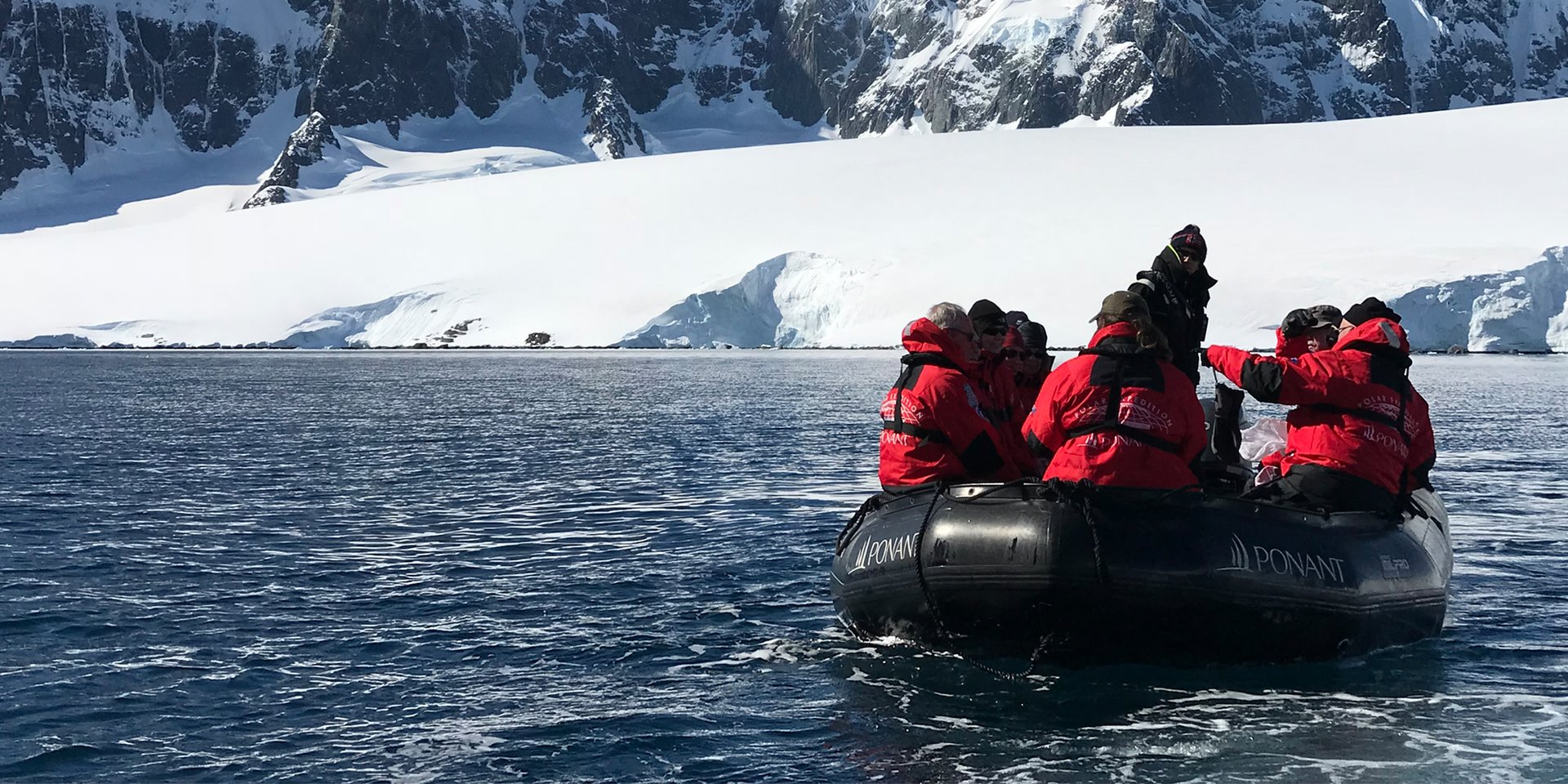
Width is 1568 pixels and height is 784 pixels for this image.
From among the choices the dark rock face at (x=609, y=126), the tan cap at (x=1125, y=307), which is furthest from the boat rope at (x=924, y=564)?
the dark rock face at (x=609, y=126)

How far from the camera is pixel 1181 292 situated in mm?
9000

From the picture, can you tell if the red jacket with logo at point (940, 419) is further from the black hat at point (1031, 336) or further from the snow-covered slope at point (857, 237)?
the snow-covered slope at point (857, 237)

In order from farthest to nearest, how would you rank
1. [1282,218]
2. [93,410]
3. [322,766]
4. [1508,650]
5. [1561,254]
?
[1282,218] → [1561,254] → [93,410] → [1508,650] → [322,766]

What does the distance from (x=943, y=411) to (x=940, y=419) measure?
58mm

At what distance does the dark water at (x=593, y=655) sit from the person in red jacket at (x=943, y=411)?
3.62 ft

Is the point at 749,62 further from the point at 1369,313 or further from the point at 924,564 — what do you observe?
the point at 924,564

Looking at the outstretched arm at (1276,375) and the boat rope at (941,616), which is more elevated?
the outstretched arm at (1276,375)

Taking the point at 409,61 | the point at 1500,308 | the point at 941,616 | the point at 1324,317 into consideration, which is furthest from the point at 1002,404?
the point at 409,61

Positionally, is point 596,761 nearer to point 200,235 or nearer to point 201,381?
point 201,381

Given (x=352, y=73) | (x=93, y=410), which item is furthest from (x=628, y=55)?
(x=93, y=410)

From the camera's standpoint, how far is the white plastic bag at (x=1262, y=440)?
10492 mm

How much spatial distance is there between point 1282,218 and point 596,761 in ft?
186

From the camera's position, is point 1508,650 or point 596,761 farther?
point 1508,650

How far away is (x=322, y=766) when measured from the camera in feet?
20.9
